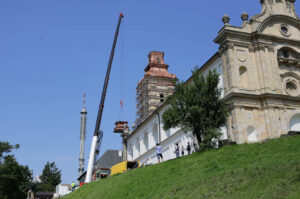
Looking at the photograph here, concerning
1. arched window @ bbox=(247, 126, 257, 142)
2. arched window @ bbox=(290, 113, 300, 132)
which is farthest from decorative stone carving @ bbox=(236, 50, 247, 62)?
arched window @ bbox=(290, 113, 300, 132)

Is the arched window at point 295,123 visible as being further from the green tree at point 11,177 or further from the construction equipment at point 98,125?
the green tree at point 11,177

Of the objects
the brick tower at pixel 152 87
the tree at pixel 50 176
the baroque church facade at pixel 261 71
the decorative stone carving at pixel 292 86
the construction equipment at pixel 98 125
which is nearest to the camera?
the baroque church facade at pixel 261 71

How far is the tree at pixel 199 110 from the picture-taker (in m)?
30.7

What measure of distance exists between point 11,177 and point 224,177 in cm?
5390

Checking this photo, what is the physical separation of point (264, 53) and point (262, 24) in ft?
11.4

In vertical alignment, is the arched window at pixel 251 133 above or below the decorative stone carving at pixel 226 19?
below

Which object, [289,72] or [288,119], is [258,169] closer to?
[288,119]

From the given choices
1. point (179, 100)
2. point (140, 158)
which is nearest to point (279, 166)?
point (179, 100)

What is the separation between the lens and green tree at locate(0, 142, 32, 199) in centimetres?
6378

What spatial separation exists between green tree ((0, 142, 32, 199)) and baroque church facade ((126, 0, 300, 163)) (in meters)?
41.5

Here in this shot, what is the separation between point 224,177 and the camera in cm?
1886

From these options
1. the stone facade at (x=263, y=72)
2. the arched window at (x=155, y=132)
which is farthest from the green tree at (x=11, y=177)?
the stone facade at (x=263, y=72)

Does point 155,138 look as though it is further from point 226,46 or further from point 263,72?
point 263,72

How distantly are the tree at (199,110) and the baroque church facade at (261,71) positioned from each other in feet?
14.7
